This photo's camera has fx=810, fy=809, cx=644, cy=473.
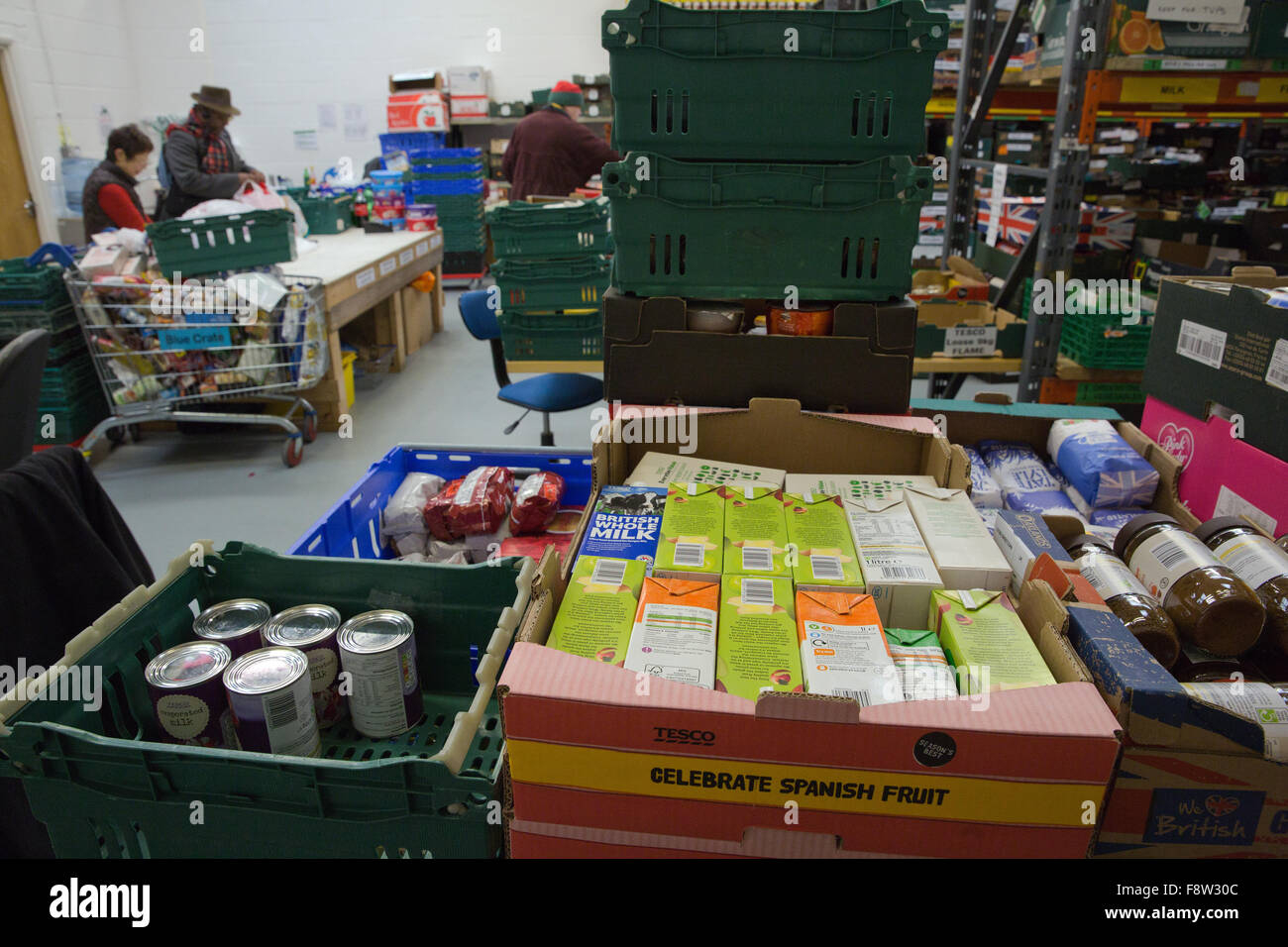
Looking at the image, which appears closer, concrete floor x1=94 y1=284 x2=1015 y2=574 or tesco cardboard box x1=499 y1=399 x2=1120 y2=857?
tesco cardboard box x1=499 y1=399 x2=1120 y2=857

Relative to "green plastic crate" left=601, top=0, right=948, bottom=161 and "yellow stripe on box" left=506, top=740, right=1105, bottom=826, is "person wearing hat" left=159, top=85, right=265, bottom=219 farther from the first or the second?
"yellow stripe on box" left=506, top=740, right=1105, bottom=826

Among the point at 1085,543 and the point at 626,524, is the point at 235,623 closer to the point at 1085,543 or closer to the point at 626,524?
the point at 626,524

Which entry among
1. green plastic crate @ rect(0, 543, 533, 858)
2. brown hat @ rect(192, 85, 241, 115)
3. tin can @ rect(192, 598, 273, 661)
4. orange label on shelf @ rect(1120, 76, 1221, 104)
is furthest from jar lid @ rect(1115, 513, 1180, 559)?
brown hat @ rect(192, 85, 241, 115)

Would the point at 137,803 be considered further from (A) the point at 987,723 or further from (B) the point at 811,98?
(B) the point at 811,98

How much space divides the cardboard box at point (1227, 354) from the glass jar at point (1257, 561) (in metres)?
0.34

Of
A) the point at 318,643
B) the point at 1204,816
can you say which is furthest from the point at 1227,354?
the point at 318,643

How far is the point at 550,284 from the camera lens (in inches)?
137

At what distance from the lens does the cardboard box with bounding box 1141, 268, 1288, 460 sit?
1661 mm

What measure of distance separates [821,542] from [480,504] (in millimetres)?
941

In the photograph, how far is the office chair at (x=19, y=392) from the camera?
190cm

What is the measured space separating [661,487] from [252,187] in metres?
4.51

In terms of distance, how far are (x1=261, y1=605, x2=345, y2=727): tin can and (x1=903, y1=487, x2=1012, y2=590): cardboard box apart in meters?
0.94

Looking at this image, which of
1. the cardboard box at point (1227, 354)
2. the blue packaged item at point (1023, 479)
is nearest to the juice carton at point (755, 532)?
the blue packaged item at point (1023, 479)
